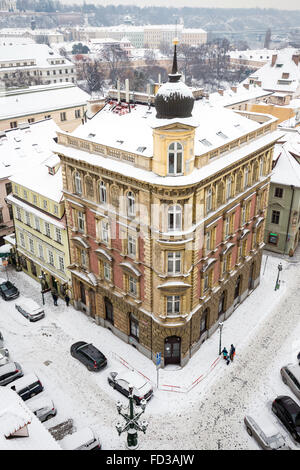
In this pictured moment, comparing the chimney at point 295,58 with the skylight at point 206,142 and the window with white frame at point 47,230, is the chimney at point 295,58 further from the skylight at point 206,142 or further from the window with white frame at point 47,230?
the window with white frame at point 47,230

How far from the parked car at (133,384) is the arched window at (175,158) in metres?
18.1

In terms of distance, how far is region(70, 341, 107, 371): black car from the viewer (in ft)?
129

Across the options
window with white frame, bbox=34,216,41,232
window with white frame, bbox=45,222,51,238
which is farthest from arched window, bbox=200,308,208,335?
window with white frame, bbox=34,216,41,232

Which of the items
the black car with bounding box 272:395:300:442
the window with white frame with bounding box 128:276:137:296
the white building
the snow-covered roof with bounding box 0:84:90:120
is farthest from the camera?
the white building

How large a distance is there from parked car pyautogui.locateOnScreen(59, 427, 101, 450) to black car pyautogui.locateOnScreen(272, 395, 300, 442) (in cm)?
1446

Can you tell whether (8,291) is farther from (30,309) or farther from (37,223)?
(37,223)

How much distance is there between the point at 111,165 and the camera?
35.2m

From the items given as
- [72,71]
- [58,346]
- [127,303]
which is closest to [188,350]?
[127,303]

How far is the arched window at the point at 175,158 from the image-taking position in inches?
1231

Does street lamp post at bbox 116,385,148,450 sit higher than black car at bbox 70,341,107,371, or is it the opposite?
street lamp post at bbox 116,385,148,450

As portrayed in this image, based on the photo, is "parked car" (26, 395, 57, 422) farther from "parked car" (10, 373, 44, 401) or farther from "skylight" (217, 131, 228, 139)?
"skylight" (217, 131, 228, 139)

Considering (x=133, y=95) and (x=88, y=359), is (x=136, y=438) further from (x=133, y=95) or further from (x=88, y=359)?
(x=133, y=95)

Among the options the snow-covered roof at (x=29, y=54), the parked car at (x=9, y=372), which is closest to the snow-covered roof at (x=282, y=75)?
the snow-covered roof at (x=29, y=54)

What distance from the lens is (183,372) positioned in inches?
1554
